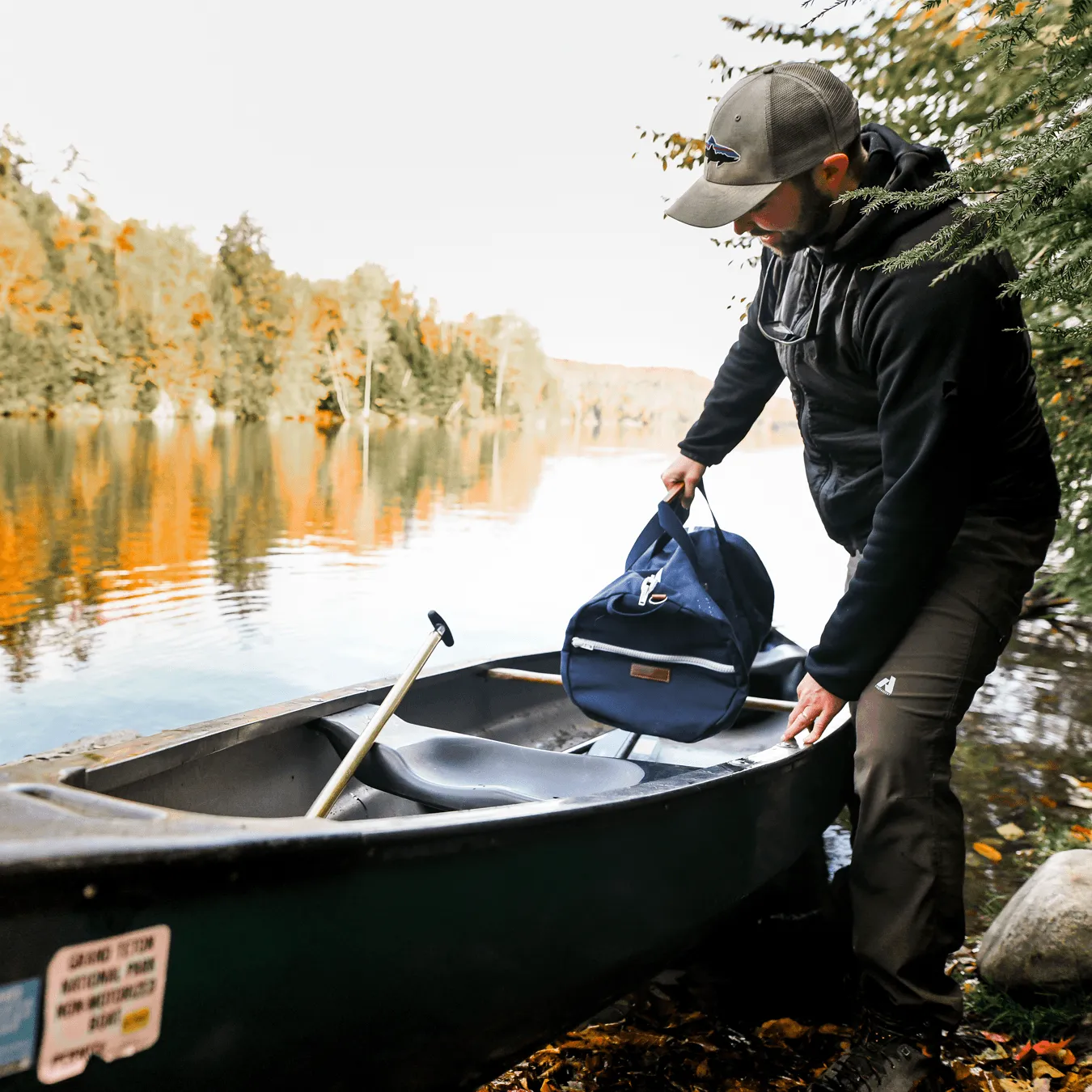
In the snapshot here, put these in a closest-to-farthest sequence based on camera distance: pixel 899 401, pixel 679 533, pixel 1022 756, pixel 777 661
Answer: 1. pixel 899 401
2. pixel 679 533
3. pixel 777 661
4. pixel 1022 756

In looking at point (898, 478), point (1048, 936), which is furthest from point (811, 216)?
point (1048, 936)

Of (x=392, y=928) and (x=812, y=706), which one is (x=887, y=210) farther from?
(x=392, y=928)

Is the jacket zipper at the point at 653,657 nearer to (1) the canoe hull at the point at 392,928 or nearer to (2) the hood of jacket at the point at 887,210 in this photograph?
(1) the canoe hull at the point at 392,928

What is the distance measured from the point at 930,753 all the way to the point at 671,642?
94cm

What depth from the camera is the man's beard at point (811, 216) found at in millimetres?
2463

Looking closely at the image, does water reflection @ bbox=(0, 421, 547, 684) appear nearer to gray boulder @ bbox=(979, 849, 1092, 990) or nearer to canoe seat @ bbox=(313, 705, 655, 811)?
canoe seat @ bbox=(313, 705, 655, 811)

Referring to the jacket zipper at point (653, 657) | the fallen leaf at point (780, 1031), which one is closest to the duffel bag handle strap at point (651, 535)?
the jacket zipper at point (653, 657)

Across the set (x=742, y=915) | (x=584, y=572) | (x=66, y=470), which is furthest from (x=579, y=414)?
(x=742, y=915)

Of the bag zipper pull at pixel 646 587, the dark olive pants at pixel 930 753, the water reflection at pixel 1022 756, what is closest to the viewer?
the dark olive pants at pixel 930 753

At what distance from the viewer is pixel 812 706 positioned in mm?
2686

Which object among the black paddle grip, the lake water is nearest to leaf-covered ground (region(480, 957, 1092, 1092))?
the black paddle grip

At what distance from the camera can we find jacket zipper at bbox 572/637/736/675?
316 centimetres

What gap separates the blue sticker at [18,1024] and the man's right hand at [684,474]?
2.61 meters

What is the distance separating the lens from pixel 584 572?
13242mm
